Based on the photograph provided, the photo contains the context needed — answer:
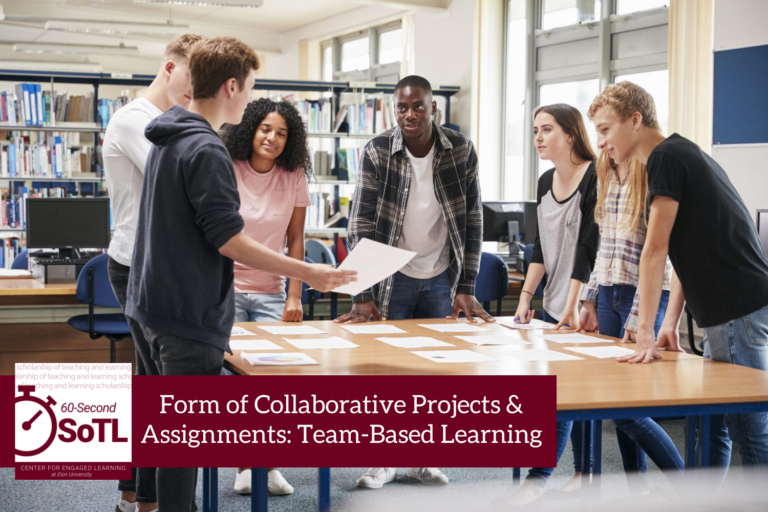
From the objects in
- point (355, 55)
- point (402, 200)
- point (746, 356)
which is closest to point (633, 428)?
point (746, 356)

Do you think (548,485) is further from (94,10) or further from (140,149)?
(94,10)

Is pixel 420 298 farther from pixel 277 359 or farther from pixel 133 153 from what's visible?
pixel 133 153

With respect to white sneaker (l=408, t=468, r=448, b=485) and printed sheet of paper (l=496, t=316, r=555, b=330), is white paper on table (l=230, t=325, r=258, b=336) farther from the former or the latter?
white sneaker (l=408, t=468, r=448, b=485)

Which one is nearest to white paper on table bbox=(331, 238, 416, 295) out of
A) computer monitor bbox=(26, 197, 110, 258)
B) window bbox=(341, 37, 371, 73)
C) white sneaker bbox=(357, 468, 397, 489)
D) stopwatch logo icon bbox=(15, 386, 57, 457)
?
stopwatch logo icon bbox=(15, 386, 57, 457)

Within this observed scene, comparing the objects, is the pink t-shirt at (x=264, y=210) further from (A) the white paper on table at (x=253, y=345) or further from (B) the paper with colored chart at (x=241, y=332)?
(A) the white paper on table at (x=253, y=345)

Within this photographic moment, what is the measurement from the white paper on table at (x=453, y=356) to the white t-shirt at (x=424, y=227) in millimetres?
654

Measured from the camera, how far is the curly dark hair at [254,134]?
2756mm

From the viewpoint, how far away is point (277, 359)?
1.99m

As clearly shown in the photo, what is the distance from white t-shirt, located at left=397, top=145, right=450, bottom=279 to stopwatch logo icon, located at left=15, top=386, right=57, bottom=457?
1257 millimetres

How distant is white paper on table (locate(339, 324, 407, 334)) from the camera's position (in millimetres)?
2527

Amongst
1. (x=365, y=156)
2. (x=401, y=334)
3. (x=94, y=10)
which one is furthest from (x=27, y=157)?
(x=401, y=334)

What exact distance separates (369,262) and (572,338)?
0.80m

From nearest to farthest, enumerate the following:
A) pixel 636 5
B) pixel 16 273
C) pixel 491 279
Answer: pixel 491 279 < pixel 16 273 < pixel 636 5

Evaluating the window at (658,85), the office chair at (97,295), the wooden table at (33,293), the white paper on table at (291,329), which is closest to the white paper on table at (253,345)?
the white paper on table at (291,329)
